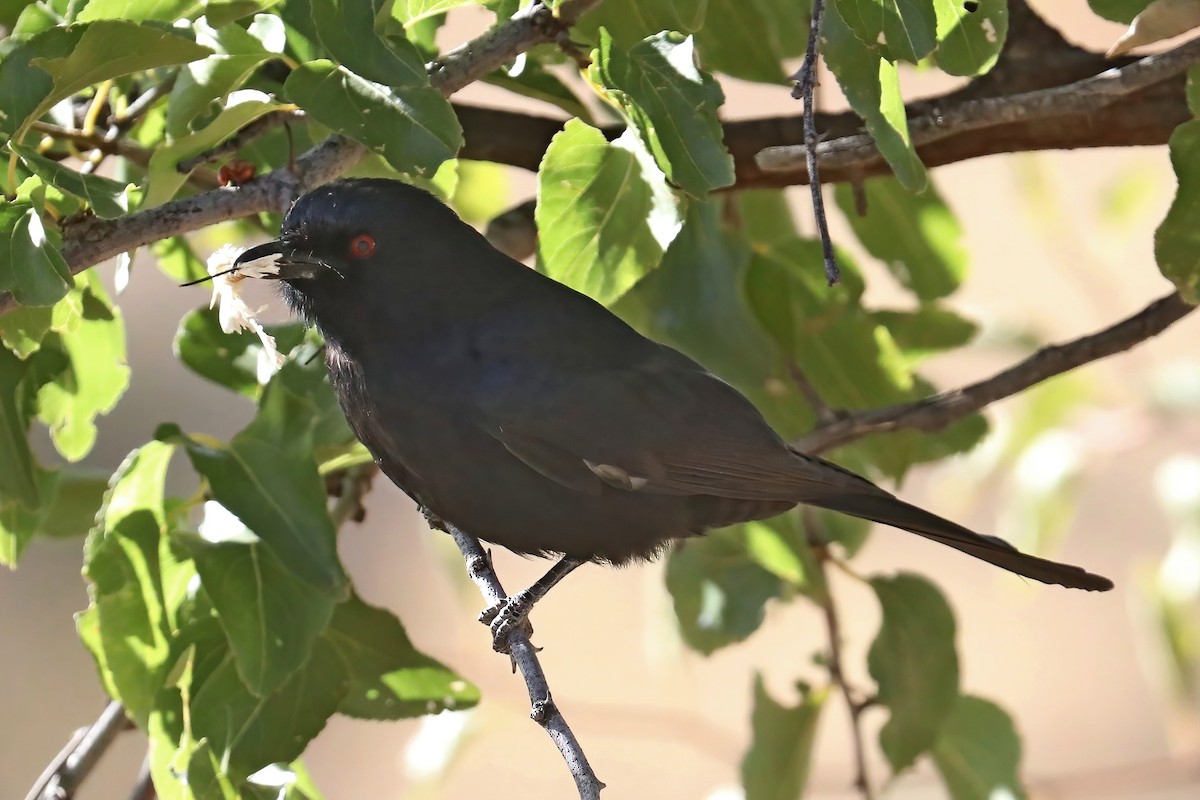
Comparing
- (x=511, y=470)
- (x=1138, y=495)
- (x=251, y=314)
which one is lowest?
(x=1138, y=495)

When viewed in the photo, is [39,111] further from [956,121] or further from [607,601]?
[607,601]

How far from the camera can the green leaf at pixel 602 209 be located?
7.22ft

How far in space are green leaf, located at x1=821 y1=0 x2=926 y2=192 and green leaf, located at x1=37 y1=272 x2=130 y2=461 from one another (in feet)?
4.23

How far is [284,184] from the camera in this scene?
2.24 meters

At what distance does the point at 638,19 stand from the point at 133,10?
753 mm

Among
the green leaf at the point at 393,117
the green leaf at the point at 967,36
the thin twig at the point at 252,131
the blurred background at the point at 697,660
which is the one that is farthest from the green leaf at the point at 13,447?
the blurred background at the point at 697,660

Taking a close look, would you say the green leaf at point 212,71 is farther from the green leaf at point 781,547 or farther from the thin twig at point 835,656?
the thin twig at point 835,656

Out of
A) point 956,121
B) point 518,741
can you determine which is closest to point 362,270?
point 956,121

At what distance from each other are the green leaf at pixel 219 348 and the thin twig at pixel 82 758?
24.7 inches

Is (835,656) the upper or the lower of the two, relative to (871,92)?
lower

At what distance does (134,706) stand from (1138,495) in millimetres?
6440

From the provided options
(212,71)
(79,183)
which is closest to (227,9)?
(212,71)

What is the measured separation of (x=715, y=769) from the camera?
6.84 m

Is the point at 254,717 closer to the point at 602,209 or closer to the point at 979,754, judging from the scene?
the point at 602,209
